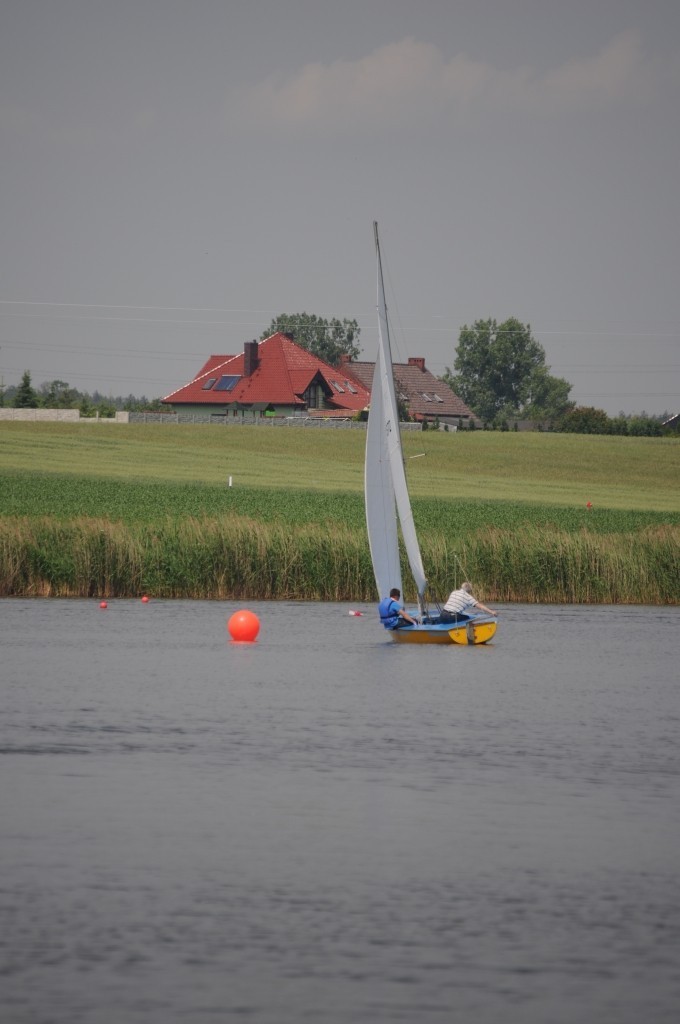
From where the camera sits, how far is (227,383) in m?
160

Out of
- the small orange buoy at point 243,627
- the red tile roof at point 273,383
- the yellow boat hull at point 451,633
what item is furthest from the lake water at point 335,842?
the red tile roof at point 273,383

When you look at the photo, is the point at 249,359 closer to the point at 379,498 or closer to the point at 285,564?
the point at 285,564

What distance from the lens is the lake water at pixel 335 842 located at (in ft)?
42.2

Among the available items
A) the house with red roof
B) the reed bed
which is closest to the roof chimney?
the house with red roof

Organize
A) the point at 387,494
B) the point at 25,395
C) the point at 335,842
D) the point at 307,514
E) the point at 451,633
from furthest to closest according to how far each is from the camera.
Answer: the point at 25,395, the point at 307,514, the point at 451,633, the point at 387,494, the point at 335,842

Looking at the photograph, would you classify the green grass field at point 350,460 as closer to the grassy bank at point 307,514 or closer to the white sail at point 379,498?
the grassy bank at point 307,514

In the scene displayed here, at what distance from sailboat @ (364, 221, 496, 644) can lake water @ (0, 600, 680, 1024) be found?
2.91 meters

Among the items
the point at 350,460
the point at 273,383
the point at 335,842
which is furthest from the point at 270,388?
the point at 335,842

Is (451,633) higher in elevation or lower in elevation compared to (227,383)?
lower

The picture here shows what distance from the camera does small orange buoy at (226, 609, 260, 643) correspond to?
122ft

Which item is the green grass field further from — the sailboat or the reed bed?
the sailboat

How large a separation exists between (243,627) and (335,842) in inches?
763

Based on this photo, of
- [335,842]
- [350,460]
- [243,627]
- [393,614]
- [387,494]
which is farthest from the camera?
[350,460]

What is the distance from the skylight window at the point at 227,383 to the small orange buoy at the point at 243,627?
402ft
